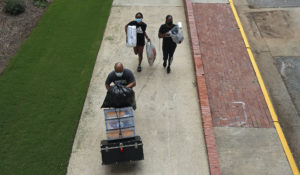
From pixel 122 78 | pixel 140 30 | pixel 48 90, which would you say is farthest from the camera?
pixel 48 90

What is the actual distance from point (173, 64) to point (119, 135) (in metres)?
3.72

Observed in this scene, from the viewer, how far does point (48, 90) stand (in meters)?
8.22

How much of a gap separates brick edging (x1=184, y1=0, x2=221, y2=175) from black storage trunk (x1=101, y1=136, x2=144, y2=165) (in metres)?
1.56

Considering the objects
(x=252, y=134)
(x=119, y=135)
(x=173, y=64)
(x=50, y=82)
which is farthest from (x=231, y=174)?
(x=50, y=82)

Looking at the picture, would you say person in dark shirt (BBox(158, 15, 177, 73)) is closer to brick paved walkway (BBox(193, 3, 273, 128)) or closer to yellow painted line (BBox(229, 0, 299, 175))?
brick paved walkway (BBox(193, 3, 273, 128))

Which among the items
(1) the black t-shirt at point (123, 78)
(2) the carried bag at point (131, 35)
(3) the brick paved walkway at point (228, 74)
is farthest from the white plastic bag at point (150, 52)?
(1) the black t-shirt at point (123, 78)

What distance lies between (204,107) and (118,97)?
2.48 m

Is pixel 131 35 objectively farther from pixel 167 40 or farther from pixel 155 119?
pixel 155 119

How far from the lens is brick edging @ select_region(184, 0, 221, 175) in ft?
21.4

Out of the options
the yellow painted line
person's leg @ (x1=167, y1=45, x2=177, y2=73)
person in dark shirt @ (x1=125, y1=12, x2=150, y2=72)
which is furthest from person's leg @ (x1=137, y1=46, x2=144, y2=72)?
the yellow painted line

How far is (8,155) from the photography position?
666 centimetres

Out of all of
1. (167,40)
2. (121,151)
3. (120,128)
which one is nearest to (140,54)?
(167,40)

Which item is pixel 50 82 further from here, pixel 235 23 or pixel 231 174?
pixel 235 23

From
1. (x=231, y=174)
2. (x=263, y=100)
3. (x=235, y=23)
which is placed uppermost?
Result: (x=235, y=23)
